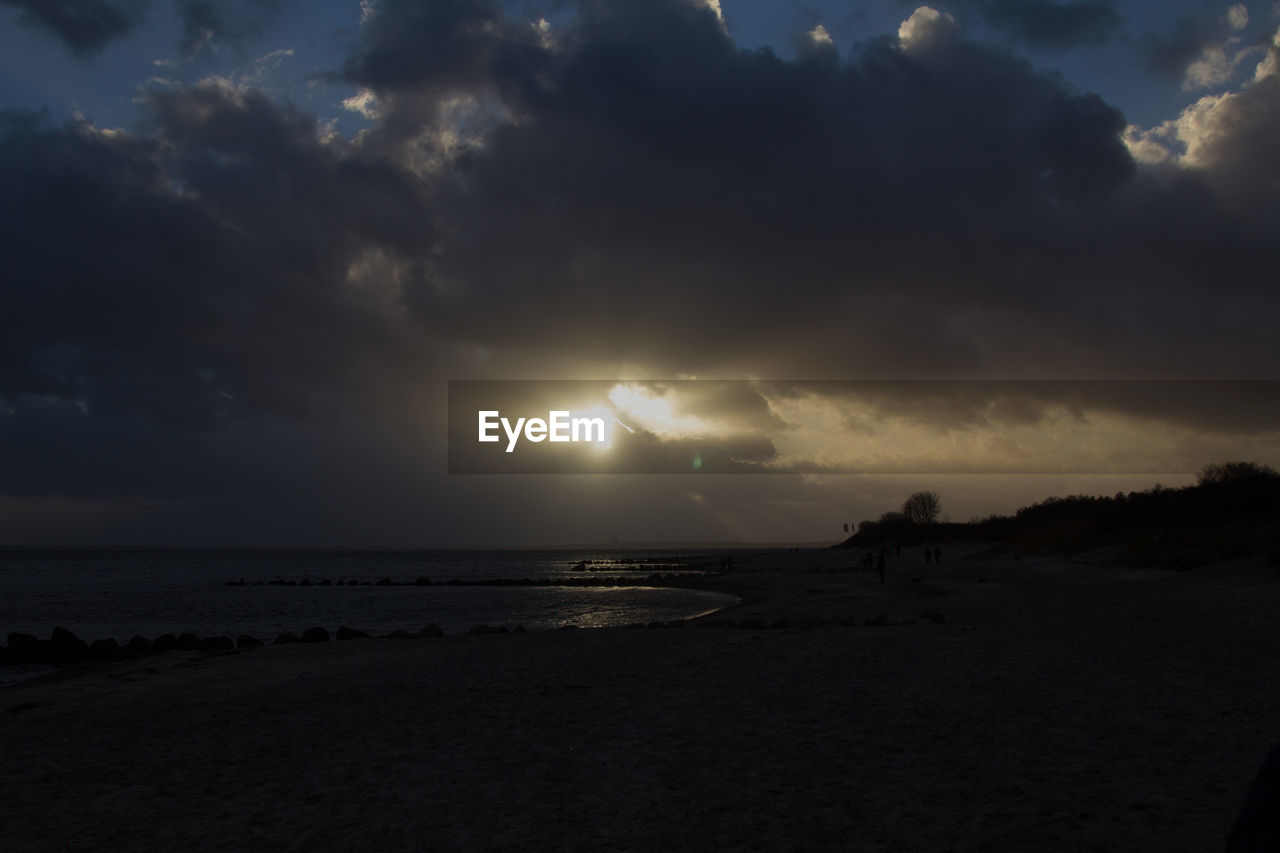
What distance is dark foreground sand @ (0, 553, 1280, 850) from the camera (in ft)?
24.1

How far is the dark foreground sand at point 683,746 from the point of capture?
24.1ft

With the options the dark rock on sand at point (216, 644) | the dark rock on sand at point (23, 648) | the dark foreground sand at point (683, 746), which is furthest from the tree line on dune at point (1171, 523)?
the dark rock on sand at point (23, 648)

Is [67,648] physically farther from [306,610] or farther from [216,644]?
[306,610]

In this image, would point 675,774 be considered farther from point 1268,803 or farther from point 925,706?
point 1268,803

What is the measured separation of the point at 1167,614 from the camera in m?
20.6

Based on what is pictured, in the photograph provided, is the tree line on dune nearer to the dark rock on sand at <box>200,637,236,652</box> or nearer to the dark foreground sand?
the dark foreground sand

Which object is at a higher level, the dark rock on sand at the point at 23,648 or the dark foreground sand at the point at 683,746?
the dark foreground sand at the point at 683,746

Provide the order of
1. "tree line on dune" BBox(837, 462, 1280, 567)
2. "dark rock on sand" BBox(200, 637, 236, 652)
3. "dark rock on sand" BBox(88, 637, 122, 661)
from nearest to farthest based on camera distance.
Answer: "dark rock on sand" BBox(200, 637, 236, 652) → "dark rock on sand" BBox(88, 637, 122, 661) → "tree line on dune" BBox(837, 462, 1280, 567)

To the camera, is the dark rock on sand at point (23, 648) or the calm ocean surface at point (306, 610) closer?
the dark rock on sand at point (23, 648)

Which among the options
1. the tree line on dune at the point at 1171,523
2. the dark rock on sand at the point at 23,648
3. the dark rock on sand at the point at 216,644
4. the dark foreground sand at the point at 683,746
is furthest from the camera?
the tree line on dune at the point at 1171,523

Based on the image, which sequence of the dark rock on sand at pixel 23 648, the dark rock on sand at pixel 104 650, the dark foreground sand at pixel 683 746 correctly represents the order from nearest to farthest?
the dark foreground sand at pixel 683 746, the dark rock on sand at pixel 104 650, the dark rock on sand at pixel 23 648

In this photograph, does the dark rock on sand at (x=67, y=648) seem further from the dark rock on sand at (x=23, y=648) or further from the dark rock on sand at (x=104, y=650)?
the dark rock on sand at (x=23, y=648)

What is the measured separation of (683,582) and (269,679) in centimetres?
5729

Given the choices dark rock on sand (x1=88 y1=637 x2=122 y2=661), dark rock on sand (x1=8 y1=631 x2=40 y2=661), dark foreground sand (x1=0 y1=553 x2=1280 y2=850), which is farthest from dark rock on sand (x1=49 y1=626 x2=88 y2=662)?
dark foreground sand (x1=0 y1=553 x2=1280 y2=850)
